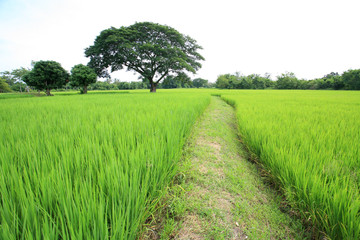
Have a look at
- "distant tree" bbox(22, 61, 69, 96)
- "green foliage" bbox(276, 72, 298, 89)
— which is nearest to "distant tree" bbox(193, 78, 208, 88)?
"green foliage" bbox(276, 72, 298, 89)


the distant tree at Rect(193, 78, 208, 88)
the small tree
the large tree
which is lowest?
the small tree

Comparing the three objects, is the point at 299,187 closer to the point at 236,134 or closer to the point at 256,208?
the point at 256,208

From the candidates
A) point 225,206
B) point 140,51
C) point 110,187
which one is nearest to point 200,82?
point 140,51

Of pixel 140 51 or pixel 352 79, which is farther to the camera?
pixel 352 79

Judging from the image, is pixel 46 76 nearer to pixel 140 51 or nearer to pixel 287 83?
pixel 140 51

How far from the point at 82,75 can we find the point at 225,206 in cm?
1711

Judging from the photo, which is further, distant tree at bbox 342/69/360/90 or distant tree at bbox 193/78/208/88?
distant tree at bbox 193/78/208/88

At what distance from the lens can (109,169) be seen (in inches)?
30.2

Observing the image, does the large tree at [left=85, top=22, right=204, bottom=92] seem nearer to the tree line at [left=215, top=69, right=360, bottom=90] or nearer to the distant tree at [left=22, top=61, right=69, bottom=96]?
the distant tree at [left=22, top=61, right=69, bottom=96]

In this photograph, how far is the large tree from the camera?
14172 mm

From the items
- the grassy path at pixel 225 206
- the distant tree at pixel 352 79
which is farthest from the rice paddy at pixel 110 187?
the distant tree at pixel 352 79

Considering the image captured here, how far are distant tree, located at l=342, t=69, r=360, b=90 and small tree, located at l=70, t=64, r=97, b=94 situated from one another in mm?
43912

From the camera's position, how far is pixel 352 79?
86.0 feet

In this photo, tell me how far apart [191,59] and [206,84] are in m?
54.1
